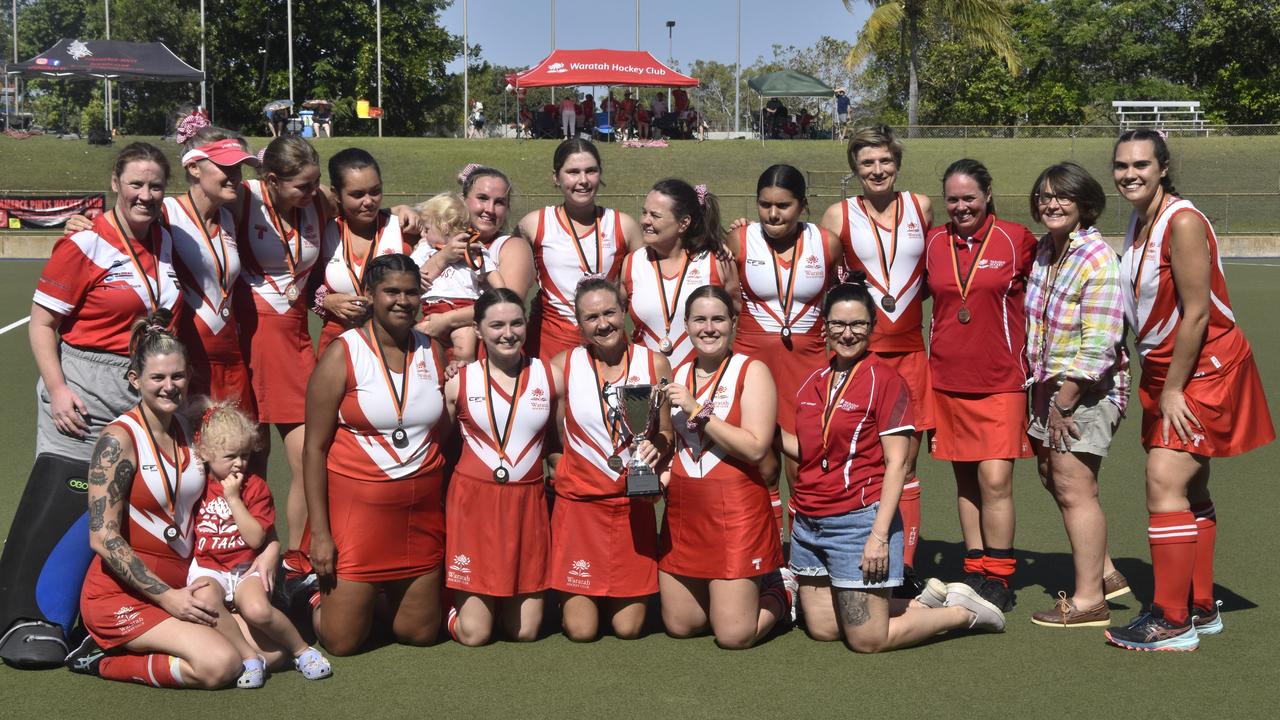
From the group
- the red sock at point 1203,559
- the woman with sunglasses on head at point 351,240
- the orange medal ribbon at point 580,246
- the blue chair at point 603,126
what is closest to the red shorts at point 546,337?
the orange medal ribbon at point 580,246

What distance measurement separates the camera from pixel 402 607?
5.13 metres

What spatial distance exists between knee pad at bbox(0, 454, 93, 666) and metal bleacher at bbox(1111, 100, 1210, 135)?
133 feet

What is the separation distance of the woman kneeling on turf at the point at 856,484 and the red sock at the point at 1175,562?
2.65ft

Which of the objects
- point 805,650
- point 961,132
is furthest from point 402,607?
point 961,132

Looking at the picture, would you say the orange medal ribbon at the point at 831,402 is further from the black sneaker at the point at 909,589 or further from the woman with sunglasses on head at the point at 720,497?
the black sneaker at the point at 909,589

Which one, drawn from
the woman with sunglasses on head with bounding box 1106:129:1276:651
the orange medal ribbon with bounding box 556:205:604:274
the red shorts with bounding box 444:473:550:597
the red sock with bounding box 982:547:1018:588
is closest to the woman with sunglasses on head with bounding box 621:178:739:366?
the orange medal ribbon with bounding box 556:205:604:274

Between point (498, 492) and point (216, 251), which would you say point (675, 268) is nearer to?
point (498, 492)

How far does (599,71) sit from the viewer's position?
130ft

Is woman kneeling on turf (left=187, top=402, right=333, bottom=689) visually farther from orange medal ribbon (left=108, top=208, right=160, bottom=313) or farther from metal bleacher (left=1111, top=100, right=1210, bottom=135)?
metal bleacher (left=1111, top=100, right=1210, bottom=135)

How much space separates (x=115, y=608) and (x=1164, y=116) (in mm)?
47260

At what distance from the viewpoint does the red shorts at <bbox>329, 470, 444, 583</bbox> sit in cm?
503

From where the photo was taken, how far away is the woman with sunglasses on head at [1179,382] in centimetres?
495

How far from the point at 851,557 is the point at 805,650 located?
0.45m

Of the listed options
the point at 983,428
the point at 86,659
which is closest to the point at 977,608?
the point at 983,428
